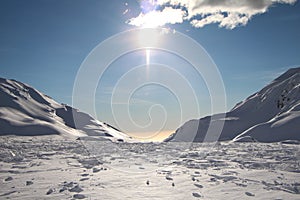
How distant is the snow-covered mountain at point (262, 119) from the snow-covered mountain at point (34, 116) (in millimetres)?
34979

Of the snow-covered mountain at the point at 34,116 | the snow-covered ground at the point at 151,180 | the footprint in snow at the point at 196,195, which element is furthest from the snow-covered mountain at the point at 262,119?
the footprint in snow at the point at 196,195

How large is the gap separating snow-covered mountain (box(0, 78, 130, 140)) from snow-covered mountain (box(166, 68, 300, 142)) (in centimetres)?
3498

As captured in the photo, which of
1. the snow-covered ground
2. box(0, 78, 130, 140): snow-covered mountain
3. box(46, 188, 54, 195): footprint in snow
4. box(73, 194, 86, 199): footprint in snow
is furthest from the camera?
box(0, 78, 130, 140): snow-covered mountain

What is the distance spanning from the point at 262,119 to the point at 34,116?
291 ft

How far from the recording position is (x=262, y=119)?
9662cm

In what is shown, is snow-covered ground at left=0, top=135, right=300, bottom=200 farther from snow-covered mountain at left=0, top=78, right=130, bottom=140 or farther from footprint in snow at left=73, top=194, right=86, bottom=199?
snow-covered mountain at left=0, top=78, right=130, bottom=140

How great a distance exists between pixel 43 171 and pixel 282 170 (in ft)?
49.1

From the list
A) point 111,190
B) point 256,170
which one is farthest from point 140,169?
point 256,170

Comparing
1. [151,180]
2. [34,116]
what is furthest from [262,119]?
[151,180]

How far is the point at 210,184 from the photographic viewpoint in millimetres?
13578

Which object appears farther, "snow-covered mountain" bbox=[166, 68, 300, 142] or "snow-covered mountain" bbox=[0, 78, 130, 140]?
"snow-covered mountain" bbox=[0, 78, 130, 140]

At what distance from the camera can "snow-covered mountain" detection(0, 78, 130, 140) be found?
92.1 meters

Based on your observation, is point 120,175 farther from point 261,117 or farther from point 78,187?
point 261,117

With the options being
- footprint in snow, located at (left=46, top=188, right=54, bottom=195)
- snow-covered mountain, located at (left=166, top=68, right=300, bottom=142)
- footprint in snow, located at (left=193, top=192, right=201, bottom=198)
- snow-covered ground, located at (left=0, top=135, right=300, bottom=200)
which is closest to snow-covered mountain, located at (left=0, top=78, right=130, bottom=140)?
snow-covered mountain, located at (left=166, top=68, right=300, bottom=142)
